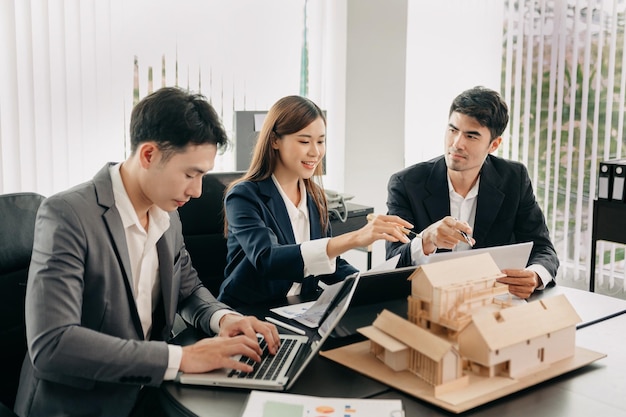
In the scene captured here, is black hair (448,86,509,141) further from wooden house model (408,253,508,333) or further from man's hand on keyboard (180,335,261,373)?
man's hand on keyboard (180,335,261,373)

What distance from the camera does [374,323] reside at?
4.86 feet

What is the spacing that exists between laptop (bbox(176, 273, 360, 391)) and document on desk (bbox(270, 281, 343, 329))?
0.35ft

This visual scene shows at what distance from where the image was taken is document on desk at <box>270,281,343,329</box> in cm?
→ 170

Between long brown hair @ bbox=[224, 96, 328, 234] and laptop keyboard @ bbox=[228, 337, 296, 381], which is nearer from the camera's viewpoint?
laptop keyboard @ bbox=[228, 337, 296, 381]

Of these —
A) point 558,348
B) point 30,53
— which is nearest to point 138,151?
point 558,348

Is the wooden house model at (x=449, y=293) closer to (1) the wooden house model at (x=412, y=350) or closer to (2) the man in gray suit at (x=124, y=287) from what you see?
(1) the wooden house model at (x=412, y=350)

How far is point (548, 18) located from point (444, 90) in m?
0.80

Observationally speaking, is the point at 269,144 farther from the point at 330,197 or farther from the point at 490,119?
the point at 330,197

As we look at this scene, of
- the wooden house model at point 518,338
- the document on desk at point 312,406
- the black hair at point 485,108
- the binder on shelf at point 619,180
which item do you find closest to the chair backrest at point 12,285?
the document on desk at point 312,406

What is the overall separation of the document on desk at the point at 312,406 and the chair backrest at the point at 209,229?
1.16 metres

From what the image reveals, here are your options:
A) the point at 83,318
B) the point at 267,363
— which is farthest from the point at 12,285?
the point at 267,363

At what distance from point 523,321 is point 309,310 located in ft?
2.06

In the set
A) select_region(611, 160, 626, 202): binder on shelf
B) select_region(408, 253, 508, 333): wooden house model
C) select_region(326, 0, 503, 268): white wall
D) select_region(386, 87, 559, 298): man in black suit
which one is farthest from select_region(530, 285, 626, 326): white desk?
select_region(326, 0, 503, 268): white wall

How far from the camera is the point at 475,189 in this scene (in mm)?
2586
